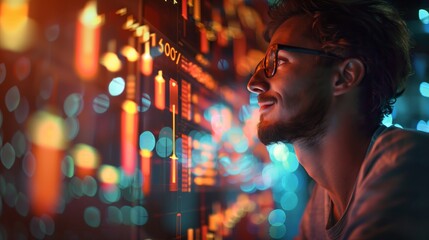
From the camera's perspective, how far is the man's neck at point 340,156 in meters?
0.99

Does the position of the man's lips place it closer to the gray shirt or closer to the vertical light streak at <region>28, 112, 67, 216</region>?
the gray shirt

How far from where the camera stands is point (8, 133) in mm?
741

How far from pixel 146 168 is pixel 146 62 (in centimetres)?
26

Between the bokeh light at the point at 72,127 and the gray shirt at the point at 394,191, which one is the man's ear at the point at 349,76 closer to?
the gray shirt at the point at 394,191

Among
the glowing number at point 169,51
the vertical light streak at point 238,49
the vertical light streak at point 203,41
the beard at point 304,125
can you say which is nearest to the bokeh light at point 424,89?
the vertical light streak at point 238,49

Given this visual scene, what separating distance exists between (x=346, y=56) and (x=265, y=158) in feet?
5.11

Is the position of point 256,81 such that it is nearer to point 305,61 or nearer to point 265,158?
point 305,61

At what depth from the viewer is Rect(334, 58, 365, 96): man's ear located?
1.00m

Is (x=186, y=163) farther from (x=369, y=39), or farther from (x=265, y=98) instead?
(x=369, y=39)

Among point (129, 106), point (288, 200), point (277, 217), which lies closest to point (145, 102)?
point (129, 106)

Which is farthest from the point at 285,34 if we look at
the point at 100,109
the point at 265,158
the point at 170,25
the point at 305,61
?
the point at 265,158

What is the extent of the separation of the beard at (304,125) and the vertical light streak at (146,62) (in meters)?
0.36

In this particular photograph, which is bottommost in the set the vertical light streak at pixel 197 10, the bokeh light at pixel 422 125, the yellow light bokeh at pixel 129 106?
the yellow light bokeh at pixel 129 106

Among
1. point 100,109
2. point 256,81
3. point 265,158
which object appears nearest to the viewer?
point 100,109
